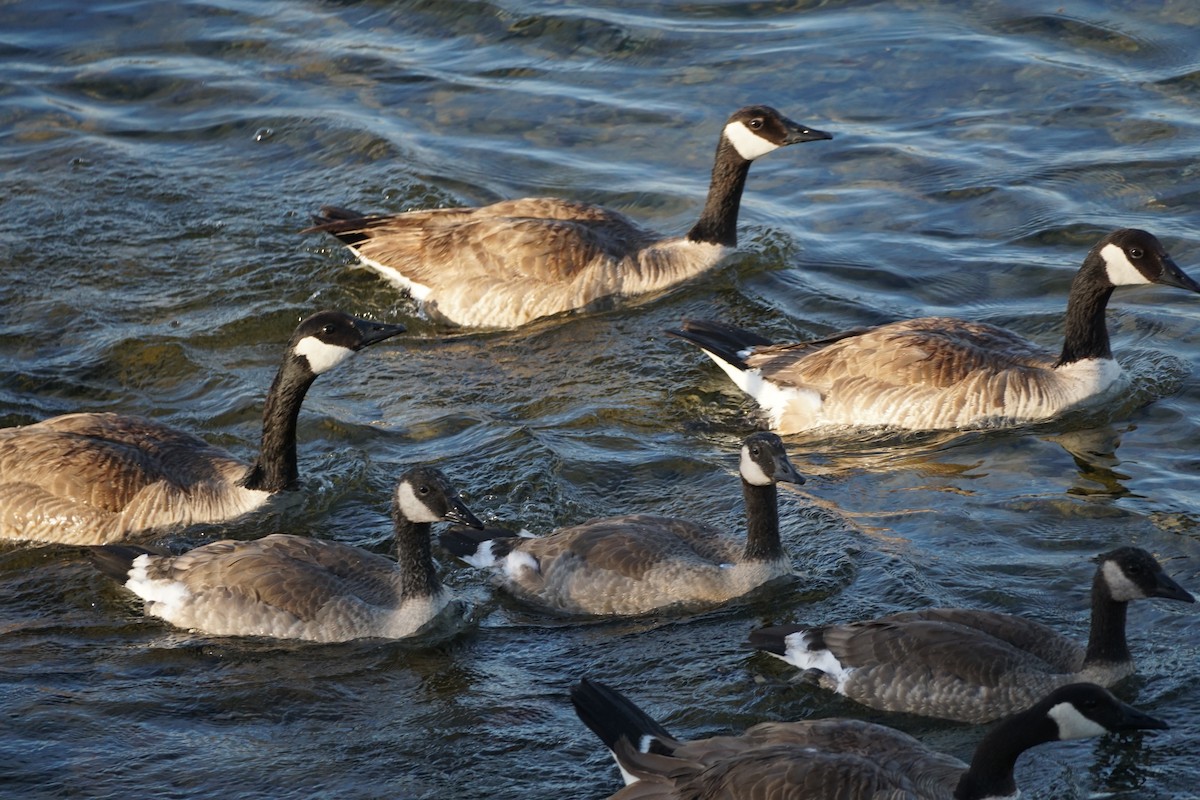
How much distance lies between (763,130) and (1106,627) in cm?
712

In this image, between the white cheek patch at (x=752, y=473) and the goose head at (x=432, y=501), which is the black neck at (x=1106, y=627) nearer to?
the white cheek patch at (x=752, y=473)

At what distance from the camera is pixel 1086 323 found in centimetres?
1202

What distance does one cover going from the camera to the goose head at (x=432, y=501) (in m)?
8.95

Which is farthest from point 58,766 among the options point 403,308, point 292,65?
point 292,65

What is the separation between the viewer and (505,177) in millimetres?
16828

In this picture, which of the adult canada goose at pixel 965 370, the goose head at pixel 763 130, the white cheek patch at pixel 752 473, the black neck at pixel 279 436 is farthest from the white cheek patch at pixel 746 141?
the white cheek patch at pixel 752 473

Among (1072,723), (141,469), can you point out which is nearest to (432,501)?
(141,469)

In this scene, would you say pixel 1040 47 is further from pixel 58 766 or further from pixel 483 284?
pixel 58 766

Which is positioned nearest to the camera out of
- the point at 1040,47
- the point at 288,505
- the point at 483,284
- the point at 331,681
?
the point at 331,681

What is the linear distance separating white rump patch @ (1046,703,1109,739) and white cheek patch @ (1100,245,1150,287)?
5.32 m

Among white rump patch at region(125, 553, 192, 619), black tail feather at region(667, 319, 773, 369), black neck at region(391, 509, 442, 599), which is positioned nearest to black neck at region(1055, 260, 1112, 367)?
black tail feather at region(667, 319, 773, 369)

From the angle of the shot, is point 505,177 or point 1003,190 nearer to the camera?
point 1003,190

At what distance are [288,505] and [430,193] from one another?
6201 mm

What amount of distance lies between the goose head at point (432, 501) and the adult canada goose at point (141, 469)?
169cm
